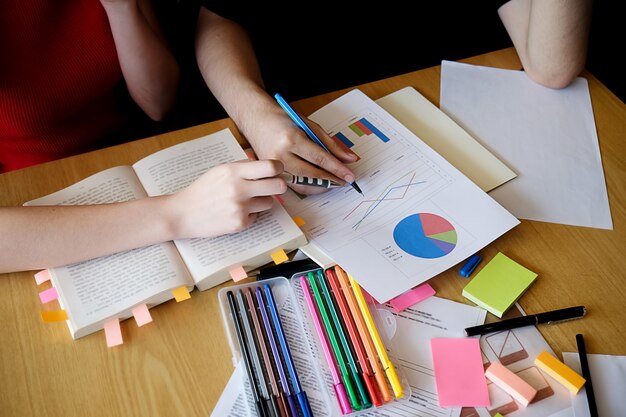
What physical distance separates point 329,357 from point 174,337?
213mm

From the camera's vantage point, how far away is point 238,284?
814mm

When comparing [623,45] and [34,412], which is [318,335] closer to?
[34,412]

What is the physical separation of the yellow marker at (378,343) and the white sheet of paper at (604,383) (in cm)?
22

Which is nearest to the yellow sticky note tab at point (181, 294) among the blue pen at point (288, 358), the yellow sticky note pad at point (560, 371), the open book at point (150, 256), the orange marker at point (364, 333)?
the open book at point (150, 256)

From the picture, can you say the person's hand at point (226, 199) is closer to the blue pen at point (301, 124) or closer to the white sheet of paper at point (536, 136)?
the blue pen at point (301, 124)

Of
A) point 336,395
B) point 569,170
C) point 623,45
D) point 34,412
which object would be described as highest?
point 623,45

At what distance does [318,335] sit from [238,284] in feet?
0.47

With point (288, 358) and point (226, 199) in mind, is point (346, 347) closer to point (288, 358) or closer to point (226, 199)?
point (288, 358)

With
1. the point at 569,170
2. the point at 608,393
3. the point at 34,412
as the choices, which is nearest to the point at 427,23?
the point at 569,170

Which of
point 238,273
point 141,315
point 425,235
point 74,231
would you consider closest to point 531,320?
point 425,235

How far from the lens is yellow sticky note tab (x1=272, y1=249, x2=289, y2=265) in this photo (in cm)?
82

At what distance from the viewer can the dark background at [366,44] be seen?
1499mm

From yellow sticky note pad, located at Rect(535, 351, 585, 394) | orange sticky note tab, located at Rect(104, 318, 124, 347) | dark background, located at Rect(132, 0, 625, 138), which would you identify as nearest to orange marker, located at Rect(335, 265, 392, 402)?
yellow sticky note pad, located at Rect(535, 351, 585, 394)

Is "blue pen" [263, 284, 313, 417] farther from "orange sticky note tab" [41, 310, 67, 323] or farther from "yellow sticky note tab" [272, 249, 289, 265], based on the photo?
"orange sticky note tab" [41, 310, 67, 323]
